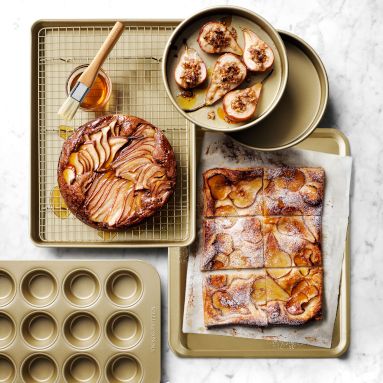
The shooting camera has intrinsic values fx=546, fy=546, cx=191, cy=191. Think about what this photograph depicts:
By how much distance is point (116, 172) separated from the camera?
2430 millimetres

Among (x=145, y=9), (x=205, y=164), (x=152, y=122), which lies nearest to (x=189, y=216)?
(x=205, y=164)

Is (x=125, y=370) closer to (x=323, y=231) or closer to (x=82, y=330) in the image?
(x=82, y=330)

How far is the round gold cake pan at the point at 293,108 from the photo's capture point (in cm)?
243

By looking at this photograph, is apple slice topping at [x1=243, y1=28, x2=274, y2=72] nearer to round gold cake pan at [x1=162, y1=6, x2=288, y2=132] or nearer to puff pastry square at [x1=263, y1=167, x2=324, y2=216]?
round gold cake pan at [x1=162, y1=6, x2=288, y2=132]

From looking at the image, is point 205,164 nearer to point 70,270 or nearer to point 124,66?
point 124,66

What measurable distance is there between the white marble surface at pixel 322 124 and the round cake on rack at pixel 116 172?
337 millimetres

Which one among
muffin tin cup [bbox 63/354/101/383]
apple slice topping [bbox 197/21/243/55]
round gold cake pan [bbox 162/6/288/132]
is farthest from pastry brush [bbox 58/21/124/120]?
muffin tin cup [bbox 63/354/101/383]

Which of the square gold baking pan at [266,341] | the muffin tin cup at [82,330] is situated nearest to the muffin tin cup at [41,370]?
the muffin tin cup at [82,330]

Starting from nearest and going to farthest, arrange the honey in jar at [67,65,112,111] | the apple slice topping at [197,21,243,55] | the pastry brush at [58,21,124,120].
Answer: the apple slice topping at [197,21,243,55] → the pastry brush at [58,21,124,120] → the honey in jar at [67,65,112,111]

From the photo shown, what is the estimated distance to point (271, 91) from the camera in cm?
234

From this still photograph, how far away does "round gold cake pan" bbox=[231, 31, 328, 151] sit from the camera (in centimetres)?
243

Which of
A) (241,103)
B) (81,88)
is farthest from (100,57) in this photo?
(241,103)

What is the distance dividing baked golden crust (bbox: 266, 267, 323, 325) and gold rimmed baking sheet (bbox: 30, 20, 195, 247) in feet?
1.65

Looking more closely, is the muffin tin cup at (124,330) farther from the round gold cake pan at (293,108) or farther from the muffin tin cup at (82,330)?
the round gold cake pan at (293,108)
